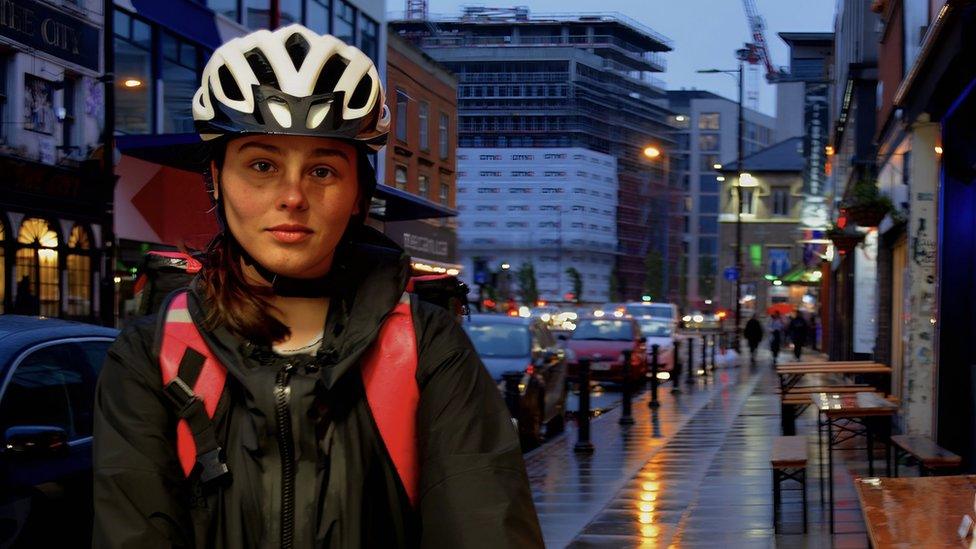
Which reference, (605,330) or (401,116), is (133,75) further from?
(401,116)

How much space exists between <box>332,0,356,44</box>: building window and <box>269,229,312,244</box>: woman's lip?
37964 mm

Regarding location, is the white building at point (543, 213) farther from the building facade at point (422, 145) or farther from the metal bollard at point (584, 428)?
the metal bollard at point (584, 428)

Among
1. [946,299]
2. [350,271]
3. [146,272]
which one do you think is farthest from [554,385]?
[350,271]

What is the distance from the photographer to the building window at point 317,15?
38.4m

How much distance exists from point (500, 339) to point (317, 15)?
895 inches

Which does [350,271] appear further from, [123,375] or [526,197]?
[526,197]

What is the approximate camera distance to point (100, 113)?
28562mm

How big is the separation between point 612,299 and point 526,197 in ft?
85.6

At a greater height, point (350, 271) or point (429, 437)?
point (350, 271)

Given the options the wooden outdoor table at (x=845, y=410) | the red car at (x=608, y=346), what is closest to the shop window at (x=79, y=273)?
the red car at (x=608, y=346)

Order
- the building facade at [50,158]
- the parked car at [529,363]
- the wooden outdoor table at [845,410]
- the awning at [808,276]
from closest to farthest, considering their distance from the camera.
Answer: the wooden outdoor table at [845,410] → the parked car at [529,363] → the building facade at [50,158] → the awning at [808,276]

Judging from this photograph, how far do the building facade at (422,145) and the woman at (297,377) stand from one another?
3893cm

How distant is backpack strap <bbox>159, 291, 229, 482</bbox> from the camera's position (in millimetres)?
2578

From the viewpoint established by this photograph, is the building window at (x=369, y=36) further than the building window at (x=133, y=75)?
Yes
